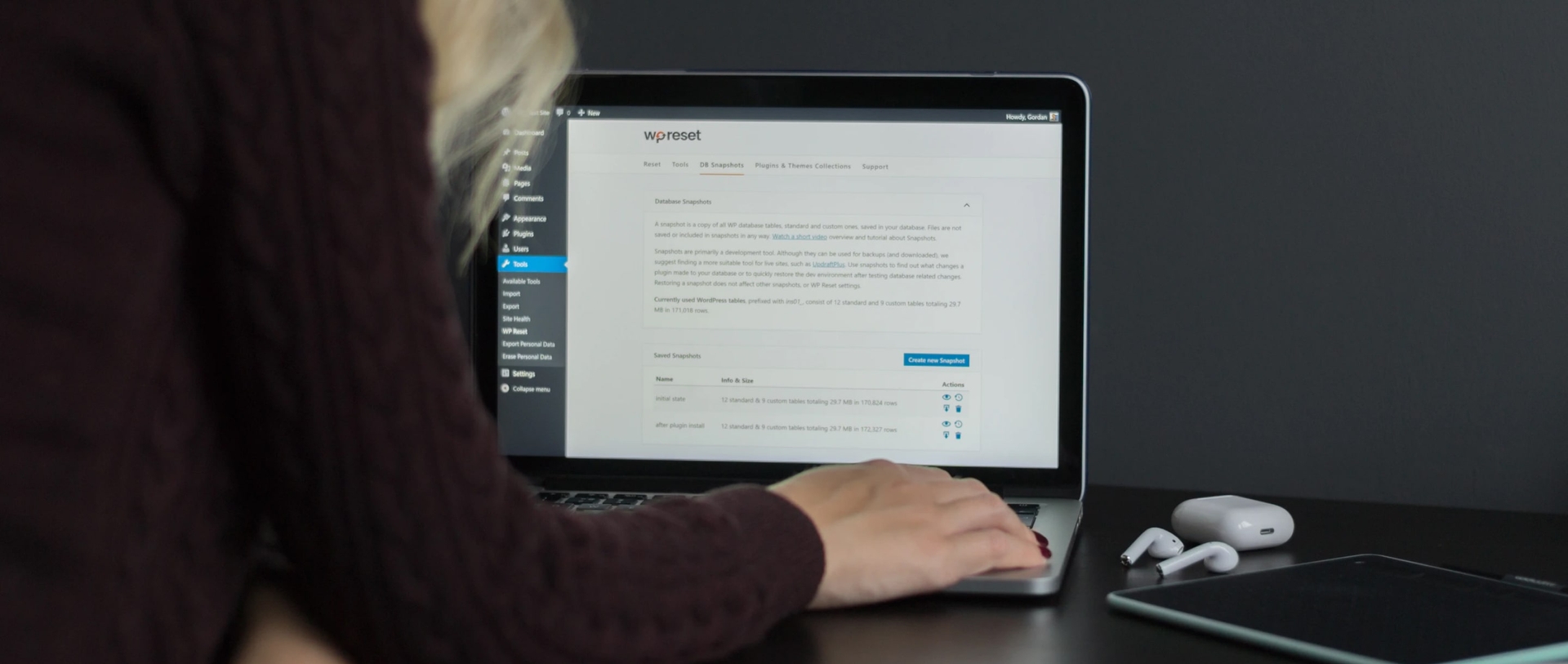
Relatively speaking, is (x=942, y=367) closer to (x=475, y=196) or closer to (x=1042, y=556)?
(x=1042, y=556)

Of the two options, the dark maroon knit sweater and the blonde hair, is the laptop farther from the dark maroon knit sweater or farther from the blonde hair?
the dark maroon knit sweater

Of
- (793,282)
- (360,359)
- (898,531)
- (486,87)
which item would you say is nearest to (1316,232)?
(793,282)

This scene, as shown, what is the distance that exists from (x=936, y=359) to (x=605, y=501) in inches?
10.3

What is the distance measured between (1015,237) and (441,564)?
0.57 m

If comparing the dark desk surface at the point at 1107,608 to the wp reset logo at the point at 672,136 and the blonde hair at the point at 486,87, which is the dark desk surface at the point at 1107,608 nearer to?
the blonde hair at the point at 486,87

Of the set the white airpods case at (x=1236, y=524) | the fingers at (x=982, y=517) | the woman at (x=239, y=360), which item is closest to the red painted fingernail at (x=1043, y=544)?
the fingers at (x=982, y=517)

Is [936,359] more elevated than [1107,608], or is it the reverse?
[936,359]

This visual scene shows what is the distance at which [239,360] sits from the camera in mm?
385

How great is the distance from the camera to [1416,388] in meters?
0.98

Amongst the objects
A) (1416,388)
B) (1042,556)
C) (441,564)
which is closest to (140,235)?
(441,564)

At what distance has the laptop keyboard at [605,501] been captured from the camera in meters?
0.83

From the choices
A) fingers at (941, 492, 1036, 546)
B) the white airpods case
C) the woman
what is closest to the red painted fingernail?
fingers at (941, 492, 1036, 546)

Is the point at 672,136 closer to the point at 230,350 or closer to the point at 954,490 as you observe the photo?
the point at 954,490

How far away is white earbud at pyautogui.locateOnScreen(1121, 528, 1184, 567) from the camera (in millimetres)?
737
